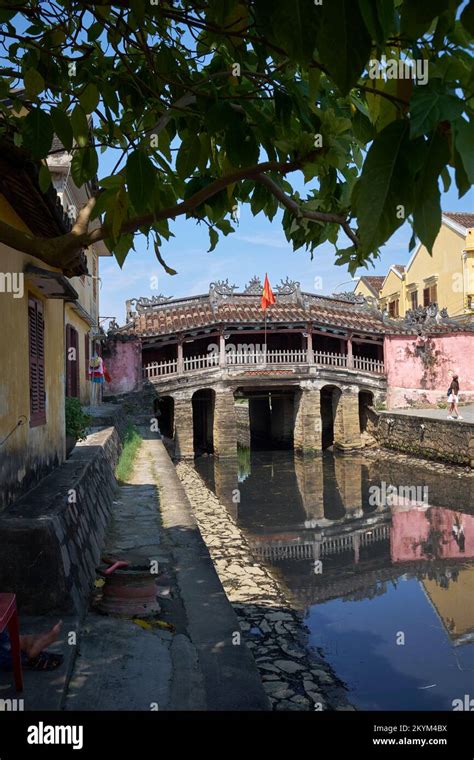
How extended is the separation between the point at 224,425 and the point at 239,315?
4.46m

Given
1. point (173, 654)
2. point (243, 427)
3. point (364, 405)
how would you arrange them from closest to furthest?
point (173, 654)
point (364, 405)
point (243, 427)

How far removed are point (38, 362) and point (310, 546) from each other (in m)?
7.26

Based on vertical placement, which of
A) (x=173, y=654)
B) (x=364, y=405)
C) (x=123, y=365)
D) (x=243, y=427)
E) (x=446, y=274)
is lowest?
(x=243, y=427)

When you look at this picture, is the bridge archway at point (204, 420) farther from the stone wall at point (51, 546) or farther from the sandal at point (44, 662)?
the sandal at point (44, 662)

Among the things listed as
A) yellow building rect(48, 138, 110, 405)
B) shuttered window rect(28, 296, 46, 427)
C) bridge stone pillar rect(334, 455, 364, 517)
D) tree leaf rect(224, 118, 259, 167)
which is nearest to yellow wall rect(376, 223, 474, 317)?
bridge stone pillar rect(334, 455, 364, 517)

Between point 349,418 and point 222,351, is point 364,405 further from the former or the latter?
point 222,351

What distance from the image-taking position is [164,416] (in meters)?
28.6

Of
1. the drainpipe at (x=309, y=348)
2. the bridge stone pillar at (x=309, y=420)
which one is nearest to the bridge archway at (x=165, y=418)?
the bridge stone pillar at (x=309, y=420)

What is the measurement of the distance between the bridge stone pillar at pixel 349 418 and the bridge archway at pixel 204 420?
17.4ft

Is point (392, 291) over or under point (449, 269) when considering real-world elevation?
over

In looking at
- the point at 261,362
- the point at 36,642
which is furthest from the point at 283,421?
the point at 36,642

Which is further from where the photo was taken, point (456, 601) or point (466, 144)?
point (456, 601)

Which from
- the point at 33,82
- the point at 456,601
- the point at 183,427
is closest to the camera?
the point at 33,82

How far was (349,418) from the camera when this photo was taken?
965 inches
